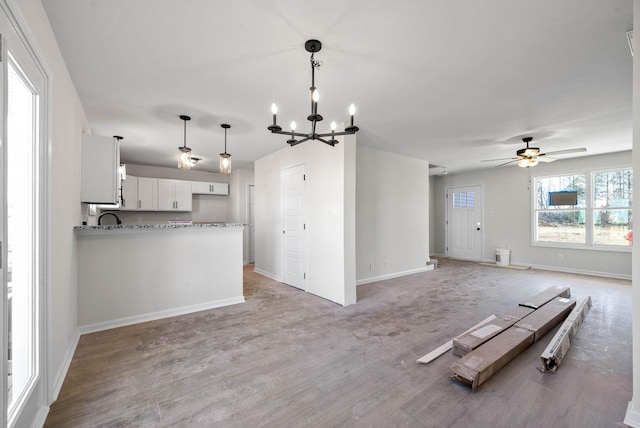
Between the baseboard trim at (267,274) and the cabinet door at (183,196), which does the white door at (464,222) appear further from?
the cabinet door at (183,196)

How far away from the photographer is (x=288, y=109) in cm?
332

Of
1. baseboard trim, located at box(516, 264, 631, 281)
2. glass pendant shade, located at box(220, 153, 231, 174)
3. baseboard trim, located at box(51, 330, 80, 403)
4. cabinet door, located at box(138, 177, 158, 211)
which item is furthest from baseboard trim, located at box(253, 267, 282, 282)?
baseboard trim, located at box(516, 264, 631, 281)

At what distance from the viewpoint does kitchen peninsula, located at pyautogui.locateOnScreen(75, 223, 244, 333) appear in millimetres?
3006

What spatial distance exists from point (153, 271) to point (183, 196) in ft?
12.8

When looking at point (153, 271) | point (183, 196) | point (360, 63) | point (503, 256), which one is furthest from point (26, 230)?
point (503, 256)

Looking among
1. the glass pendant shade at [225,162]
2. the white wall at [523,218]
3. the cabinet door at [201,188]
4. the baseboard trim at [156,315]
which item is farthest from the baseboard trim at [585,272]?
the cabinet door at [201,188]

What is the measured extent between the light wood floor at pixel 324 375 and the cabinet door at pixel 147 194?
4047 mm

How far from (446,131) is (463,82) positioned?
1629mm

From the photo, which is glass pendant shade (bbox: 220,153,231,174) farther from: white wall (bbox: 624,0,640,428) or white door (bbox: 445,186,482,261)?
white door (bbox: 445,186,482,261)

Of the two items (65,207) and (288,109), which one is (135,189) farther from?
(288,109)

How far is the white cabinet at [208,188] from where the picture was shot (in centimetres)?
700

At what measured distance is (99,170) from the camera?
10.6 ft

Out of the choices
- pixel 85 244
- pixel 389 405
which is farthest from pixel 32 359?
pixel 389 405

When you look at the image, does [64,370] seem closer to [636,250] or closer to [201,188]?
[636,250]
